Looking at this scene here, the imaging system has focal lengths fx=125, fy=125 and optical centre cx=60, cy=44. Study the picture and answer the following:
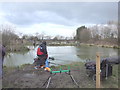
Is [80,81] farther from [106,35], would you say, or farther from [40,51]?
[106,35]

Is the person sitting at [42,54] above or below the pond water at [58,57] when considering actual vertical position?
above

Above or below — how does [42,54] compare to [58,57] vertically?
above

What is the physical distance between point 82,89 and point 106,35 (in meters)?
41.7

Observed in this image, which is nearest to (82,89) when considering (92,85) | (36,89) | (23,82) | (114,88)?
(92,85)

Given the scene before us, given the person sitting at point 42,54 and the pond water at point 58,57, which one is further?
the pond water at point 58,57

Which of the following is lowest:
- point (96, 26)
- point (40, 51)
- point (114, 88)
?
point (114, 88)

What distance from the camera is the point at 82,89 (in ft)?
11.0

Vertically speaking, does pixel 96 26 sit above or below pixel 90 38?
above

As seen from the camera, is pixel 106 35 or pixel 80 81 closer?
pixel 80 81

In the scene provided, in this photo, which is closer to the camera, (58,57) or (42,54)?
(42,54)

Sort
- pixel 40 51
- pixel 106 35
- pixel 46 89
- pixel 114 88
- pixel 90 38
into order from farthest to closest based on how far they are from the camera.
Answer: pixel 90 38, pixel 106 35, pixel 40 51, pixel 114 88, pixel 46 89

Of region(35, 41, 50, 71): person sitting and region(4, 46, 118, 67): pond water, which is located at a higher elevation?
region(35, 41, 50, 71): person sitting

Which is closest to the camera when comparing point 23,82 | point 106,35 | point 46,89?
point 46,89

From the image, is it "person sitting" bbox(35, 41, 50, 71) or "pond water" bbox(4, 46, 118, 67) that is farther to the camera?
"pond water" bbox(4, 46, 118, 67)
